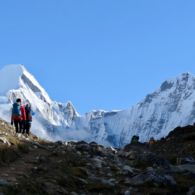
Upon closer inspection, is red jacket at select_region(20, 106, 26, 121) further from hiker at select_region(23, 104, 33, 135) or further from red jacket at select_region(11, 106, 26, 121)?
hiker at select_region(23, 104, 33, 135)

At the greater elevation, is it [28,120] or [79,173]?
[28,120]

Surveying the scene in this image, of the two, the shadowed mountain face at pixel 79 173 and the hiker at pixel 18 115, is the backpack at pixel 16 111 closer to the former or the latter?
the hiker at pixel 18 115

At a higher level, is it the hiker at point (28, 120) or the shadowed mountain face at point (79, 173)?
the hiker at point (28, 120)

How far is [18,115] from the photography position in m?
39.7

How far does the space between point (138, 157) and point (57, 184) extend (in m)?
11.5

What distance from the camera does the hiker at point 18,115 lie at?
1553 inches

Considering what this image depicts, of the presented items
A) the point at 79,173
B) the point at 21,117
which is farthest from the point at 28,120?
the point at 79,173

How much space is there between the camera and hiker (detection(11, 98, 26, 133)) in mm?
39438

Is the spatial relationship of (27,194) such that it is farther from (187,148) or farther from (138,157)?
(187,148)

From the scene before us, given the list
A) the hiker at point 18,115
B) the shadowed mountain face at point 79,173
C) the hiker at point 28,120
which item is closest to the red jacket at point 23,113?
the hiker at point 18,115

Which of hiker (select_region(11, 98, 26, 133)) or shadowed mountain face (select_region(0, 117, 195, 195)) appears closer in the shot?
shadowed mountain face (select_region(0, 117, 195, 195))

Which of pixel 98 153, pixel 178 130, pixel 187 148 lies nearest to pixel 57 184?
pixel 98 153

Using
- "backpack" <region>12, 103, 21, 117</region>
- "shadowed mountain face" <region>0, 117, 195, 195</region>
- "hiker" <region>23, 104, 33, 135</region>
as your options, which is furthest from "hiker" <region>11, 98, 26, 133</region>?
"shadowed mountain face" <region>0, 117, 195, 195</region>

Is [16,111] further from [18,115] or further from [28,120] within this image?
[28,120]
